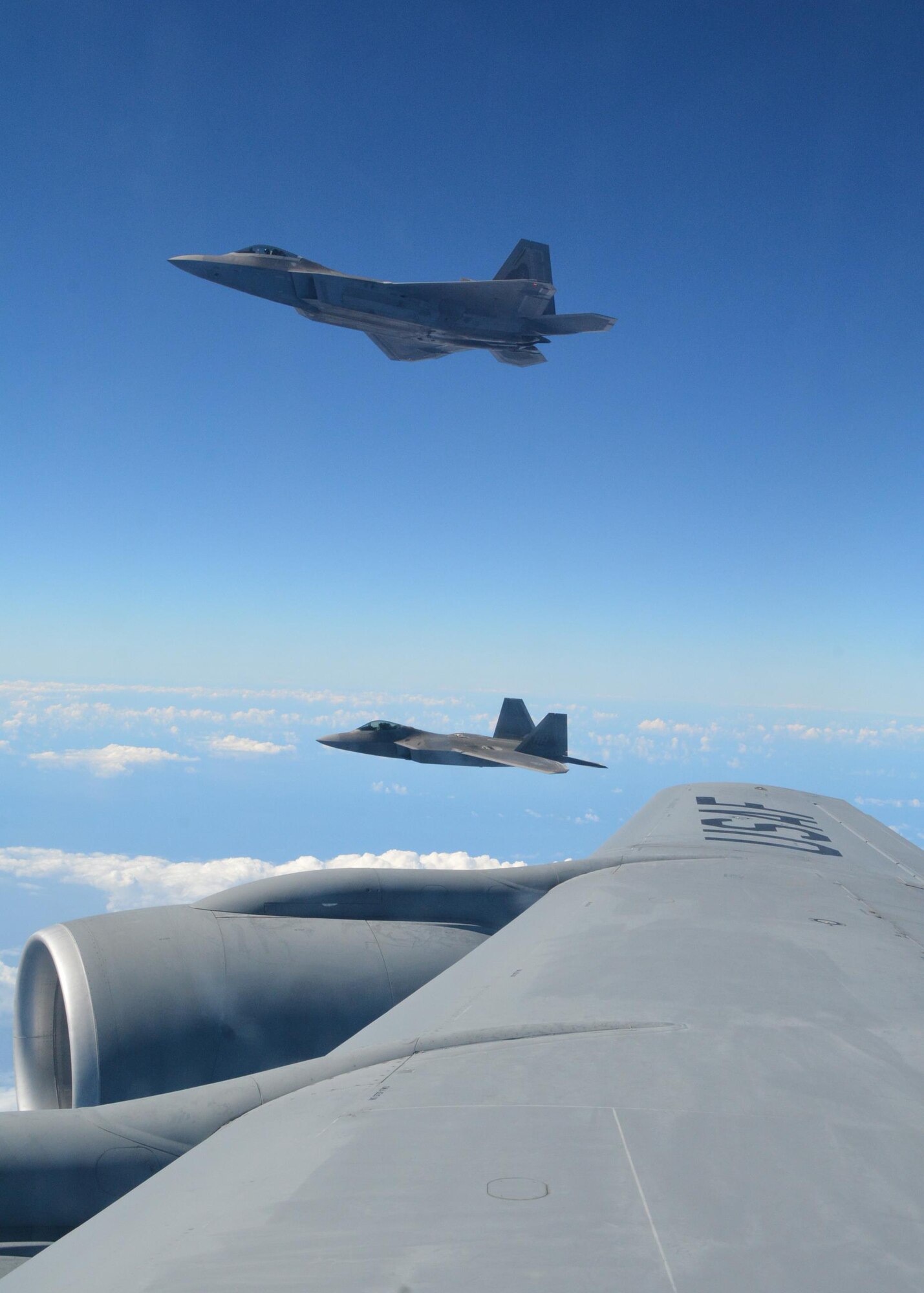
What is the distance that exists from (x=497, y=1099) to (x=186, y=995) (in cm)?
357

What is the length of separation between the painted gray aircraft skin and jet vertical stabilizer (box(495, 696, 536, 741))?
19310 millimetres

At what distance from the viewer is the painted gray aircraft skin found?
1.91 meters

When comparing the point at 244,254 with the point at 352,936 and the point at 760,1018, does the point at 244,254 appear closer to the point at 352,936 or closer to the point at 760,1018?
the point at 352,936

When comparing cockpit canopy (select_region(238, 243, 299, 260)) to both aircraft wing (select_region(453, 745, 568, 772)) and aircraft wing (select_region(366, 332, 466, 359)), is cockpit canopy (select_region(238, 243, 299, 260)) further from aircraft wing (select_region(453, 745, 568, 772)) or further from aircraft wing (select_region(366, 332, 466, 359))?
aircraft wing (select_region(453, 745, 568, 772))

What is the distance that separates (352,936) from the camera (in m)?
6.66

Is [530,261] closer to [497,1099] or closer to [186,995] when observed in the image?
[186,995]

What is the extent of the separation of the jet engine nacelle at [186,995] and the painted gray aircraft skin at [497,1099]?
0.07 ft

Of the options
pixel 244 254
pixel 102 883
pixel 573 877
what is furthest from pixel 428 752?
pixel 102 883

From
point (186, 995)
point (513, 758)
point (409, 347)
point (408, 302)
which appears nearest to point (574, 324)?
point (408, 302)

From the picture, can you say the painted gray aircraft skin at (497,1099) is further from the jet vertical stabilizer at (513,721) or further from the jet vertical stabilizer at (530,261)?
the jet vertical stabilizer at (513,721)

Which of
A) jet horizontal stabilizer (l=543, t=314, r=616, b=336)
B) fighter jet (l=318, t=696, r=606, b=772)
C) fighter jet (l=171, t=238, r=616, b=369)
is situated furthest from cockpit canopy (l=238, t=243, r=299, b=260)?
fighter jet (l=318, t=696, r=606, b=772)

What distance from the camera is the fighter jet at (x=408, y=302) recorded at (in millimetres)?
16172

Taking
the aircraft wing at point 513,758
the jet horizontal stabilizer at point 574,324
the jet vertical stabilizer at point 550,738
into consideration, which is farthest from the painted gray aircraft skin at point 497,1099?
the jet vertical stabilizer at point 550,738

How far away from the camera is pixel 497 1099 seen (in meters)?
→ 2.79
